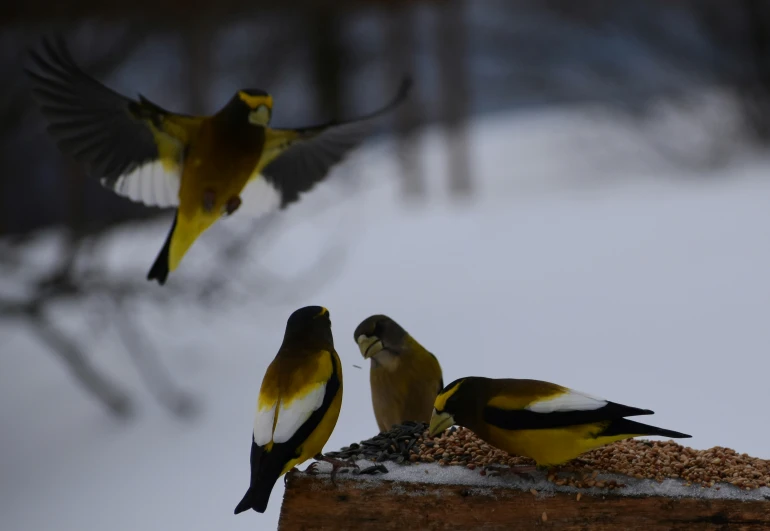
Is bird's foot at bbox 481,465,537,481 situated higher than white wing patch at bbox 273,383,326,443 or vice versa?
white wing patch at bbox 273,383,326,443

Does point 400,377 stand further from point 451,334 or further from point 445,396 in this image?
point 451,334

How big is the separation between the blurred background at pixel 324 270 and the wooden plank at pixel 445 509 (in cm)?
140

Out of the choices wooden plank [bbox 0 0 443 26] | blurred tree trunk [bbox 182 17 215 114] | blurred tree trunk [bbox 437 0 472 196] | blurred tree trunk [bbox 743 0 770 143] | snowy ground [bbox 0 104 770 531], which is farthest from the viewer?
blurred tree trunk [bbox 743 0 770 143]

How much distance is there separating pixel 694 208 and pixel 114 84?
3.66 meters

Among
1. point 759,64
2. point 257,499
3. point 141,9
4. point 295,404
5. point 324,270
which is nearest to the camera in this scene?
point 257,499

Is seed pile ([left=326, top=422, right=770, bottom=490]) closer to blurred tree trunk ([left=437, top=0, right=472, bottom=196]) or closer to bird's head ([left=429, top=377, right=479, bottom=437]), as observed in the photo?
bird's head ([left=429, top=377, right=479, bottom=437])

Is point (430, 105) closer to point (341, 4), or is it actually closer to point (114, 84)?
point (341, 4)

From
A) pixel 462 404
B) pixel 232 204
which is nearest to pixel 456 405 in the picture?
pixel 462 404

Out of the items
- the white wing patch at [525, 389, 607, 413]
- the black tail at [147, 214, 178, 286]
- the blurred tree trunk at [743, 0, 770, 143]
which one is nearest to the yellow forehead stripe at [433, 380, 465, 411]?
the white wing patch at [525, 389, 607, 413]

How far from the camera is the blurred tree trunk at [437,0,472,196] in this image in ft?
21.4

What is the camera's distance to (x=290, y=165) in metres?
2.01

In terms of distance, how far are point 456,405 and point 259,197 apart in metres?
0.69

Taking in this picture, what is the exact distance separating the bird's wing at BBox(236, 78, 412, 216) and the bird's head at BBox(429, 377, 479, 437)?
615 millimetres

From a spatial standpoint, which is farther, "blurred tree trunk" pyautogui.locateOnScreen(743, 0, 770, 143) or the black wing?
"blurred tree trunk" pyautogui.locateOnScreen(743, 0, 770, 143)
